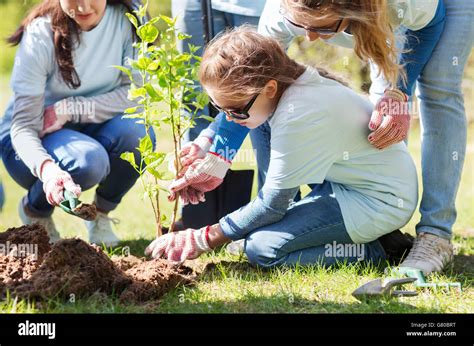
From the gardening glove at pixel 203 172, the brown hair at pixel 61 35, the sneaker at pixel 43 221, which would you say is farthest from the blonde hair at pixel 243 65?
the sneaker at pixel 43 221

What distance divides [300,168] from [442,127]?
0.74 meters

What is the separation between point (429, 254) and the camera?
331 centimetres

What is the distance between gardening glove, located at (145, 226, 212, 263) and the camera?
3.29 meters

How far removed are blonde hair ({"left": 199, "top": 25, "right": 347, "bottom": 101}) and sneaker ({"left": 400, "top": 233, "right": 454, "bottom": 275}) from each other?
944mm

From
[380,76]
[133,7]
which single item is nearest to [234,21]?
[133,7]

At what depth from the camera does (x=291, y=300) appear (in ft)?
9.50

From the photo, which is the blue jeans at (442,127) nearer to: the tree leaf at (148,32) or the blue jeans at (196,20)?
→ the blue jeans at (196,20)

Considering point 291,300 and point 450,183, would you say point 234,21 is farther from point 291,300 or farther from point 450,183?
point 291,300

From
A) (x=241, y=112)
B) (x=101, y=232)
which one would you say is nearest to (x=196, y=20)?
(x=241, y=112)

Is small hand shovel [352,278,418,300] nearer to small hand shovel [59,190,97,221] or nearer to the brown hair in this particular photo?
small hand shovel [59,190,97,221]

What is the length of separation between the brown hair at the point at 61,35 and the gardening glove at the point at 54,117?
0.13 meters

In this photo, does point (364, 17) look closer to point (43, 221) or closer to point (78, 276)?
point (78, 276)

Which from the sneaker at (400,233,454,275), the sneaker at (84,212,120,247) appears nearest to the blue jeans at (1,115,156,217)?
the sneaker at (84,212,120,247)
